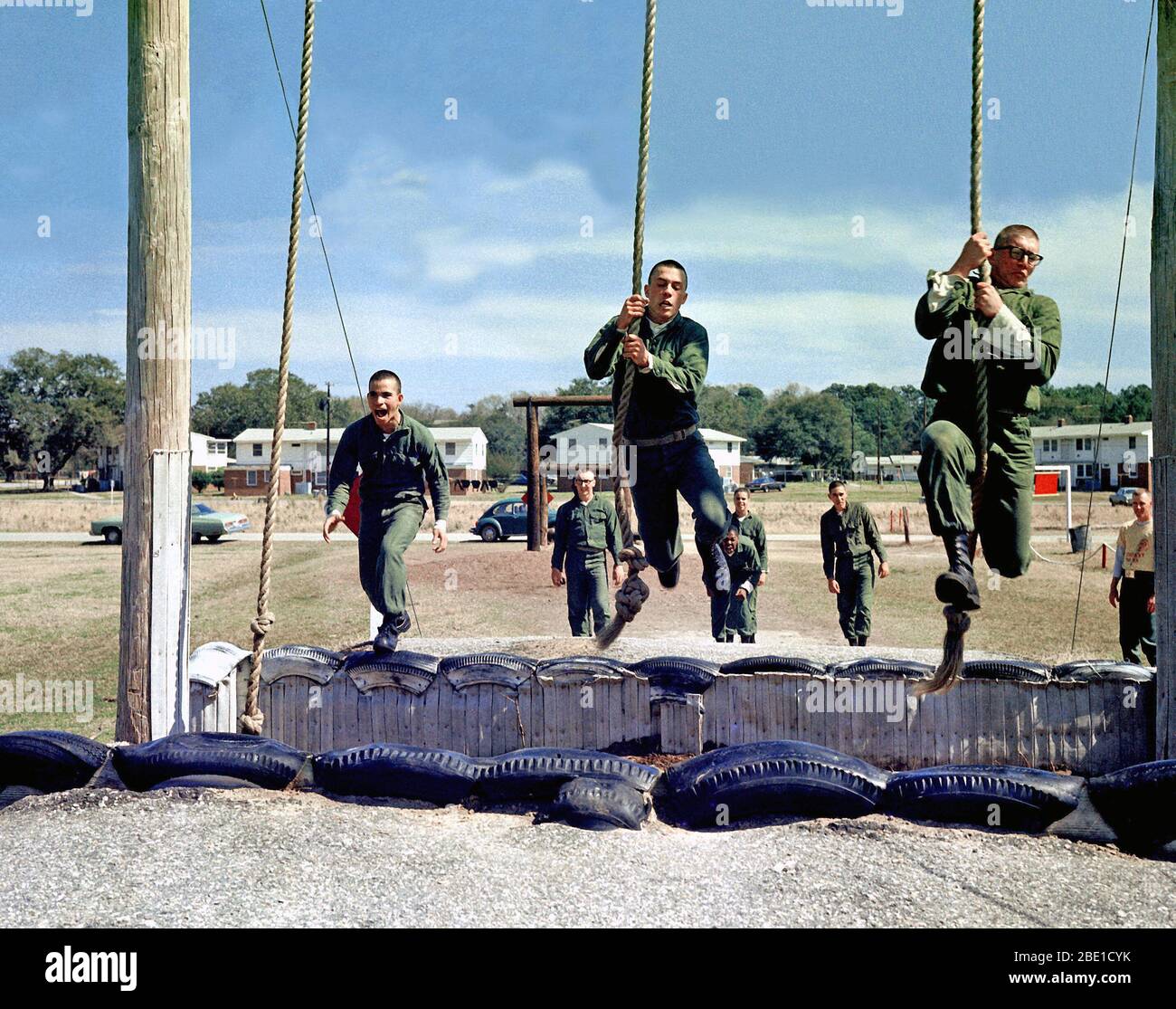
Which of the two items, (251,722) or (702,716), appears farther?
(702,716)

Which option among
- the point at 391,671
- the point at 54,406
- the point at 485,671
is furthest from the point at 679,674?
the point at 54,406

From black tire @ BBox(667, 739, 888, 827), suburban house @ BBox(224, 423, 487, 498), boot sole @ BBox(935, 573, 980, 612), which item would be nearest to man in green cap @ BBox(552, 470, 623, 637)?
black tire @ BBox(667, 739, 888, 827)

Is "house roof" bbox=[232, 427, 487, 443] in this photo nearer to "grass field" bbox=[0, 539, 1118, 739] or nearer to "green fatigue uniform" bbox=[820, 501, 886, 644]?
"grass field" bbox=[0, 539, 1118, 739]

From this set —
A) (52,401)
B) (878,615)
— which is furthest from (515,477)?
(878,615)

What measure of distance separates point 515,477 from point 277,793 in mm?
55574

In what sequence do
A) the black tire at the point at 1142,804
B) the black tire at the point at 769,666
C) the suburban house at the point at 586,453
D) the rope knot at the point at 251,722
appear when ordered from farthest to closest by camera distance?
the suburban house at the point at 586,453
the black tire at the point at 769,666
the rope knot at the point at 251,722
the black tire at the point at 1142,804

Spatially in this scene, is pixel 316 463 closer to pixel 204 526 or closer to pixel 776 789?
pixel 204 526

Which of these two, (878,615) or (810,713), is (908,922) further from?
(878,615)

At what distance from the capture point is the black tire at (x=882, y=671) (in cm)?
620

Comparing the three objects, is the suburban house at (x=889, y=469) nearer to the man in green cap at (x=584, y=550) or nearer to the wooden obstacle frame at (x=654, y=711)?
the man in green cap at (x=584, y=550)

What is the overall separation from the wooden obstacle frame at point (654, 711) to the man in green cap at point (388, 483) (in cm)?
62

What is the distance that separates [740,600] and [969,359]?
593 cm

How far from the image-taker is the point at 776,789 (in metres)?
4.33

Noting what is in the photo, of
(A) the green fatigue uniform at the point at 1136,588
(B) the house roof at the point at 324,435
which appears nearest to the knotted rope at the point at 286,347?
(A) the green fatigue uniform at the point at 1136,588
